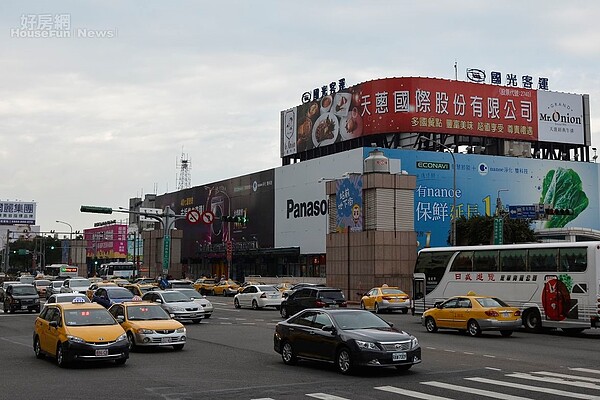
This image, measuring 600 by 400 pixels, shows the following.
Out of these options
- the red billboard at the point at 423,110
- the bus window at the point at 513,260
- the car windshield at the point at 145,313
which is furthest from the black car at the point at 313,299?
the red billboard at the point at 423,110

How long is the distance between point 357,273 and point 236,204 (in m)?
60.1

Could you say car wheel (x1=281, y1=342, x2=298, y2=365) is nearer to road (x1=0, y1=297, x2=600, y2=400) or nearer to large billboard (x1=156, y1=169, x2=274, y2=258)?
road (x1=0, y1=297, x2=600, y2=400)

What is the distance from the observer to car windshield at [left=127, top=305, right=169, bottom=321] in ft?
72.6

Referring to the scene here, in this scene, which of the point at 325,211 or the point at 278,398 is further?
the point at 325,211

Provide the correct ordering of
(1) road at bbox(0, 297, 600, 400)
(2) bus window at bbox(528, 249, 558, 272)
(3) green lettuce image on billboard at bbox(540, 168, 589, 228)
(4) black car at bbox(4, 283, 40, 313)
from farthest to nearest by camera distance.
Result: 1. (3) green lettuce image on billboard at bbox(540, 168, 589, 228)
2. (4) black car at bbox(4, 283, 40, 313)
3. (2) bus window at bbox(528, 249, 558, 272)
4. (1) road at bbox(0, 297, 600, 400)

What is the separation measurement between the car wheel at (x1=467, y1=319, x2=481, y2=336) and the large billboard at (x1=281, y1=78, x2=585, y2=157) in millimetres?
62012

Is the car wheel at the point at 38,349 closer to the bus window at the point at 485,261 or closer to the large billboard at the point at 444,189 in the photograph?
the bus window at the point at 485,261

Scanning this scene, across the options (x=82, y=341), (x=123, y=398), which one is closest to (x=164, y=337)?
(x=82, y=341)

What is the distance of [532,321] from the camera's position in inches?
1161

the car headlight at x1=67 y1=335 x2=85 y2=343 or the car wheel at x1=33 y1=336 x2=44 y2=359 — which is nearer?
the car headlight at x1=67 y1=335 x2=85 y2=343

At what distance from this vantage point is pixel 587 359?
19.5m

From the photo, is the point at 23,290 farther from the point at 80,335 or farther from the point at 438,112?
the point at 438,112

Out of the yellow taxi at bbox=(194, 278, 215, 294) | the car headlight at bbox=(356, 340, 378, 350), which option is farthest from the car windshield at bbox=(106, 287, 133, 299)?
the yellow taxi at bbox=(194, 278, 215, 294)

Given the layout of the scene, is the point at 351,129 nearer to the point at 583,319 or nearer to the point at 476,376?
the point at 583,319
